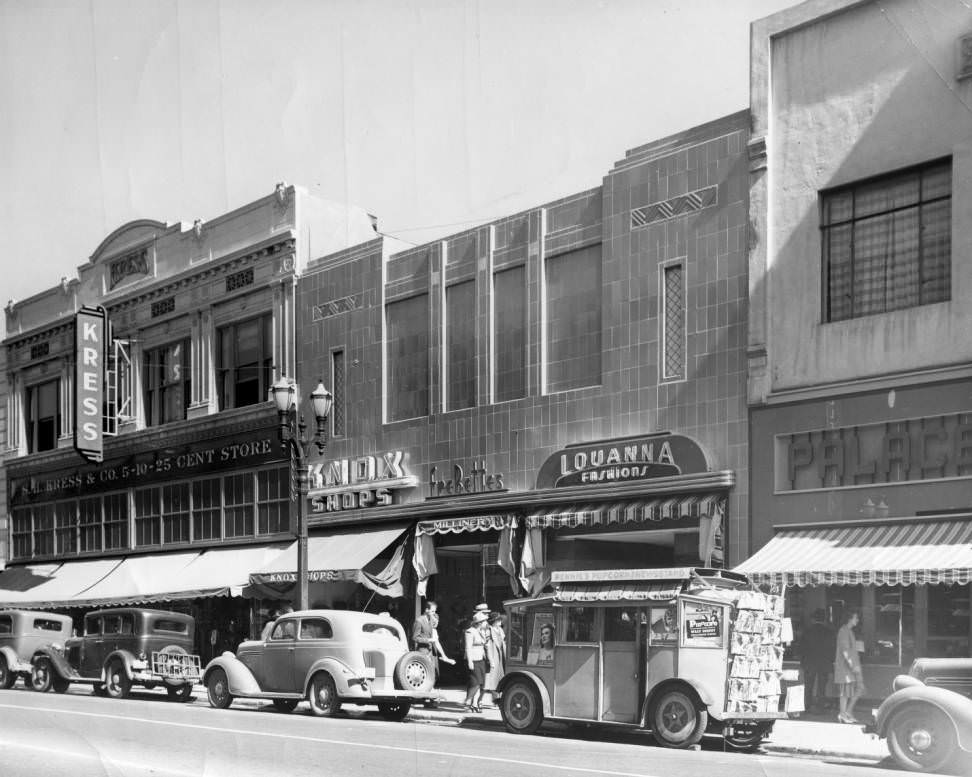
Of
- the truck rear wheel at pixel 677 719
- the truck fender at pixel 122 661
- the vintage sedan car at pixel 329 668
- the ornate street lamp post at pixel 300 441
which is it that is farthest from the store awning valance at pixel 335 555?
the truck rear wheel at pixel 677 719

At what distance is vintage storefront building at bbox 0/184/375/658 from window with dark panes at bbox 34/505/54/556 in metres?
0.06

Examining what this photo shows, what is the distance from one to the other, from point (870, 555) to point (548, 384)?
8.29 metres

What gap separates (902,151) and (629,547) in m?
9.29

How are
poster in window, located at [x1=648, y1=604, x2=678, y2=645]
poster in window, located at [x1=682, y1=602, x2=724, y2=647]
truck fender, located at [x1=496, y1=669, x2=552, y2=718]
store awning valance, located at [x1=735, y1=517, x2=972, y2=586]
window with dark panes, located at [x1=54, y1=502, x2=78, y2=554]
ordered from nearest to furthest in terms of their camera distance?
poster in window, located at [x1=682, y1=602, x2=724, y2=647] → poster in window, located at [x1=648, y1=604, x2=678, y2=645] → truck fender, located at [x1=496, y1=669, x2=552, y2=718] → store awning valance, located at [x1=735, y1=517, x2=972, y2=586] → window with dark panes, located at [x1=54, y1=502, x2=78, y2=554]

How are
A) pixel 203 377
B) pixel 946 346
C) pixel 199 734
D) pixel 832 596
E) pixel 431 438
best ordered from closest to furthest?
1. pixel 199 734
2. pixel 946 346
3. pixel 832 596
4. pixel 431 438
5. pixel 203 377

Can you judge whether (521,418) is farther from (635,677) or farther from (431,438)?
(635,677)

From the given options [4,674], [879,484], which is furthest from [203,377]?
[879,484]

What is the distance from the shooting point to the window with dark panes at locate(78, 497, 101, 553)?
3994 cm

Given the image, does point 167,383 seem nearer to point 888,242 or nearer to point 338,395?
point 338,395

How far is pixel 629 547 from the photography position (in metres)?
25.8

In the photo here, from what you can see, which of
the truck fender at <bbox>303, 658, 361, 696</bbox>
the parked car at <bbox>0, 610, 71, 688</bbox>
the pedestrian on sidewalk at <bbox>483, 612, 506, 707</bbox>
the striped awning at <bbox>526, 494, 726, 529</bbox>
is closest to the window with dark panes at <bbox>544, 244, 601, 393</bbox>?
the striped awning at <bbox>526, 494, 726, 529</bbox>

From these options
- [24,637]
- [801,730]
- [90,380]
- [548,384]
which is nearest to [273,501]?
[24,637]

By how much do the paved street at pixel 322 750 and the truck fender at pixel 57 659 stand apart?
7.34 m

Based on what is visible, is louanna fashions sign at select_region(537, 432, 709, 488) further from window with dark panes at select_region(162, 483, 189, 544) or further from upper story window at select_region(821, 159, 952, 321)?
window with dark panes at select_region(162, 483, 189, 544)
